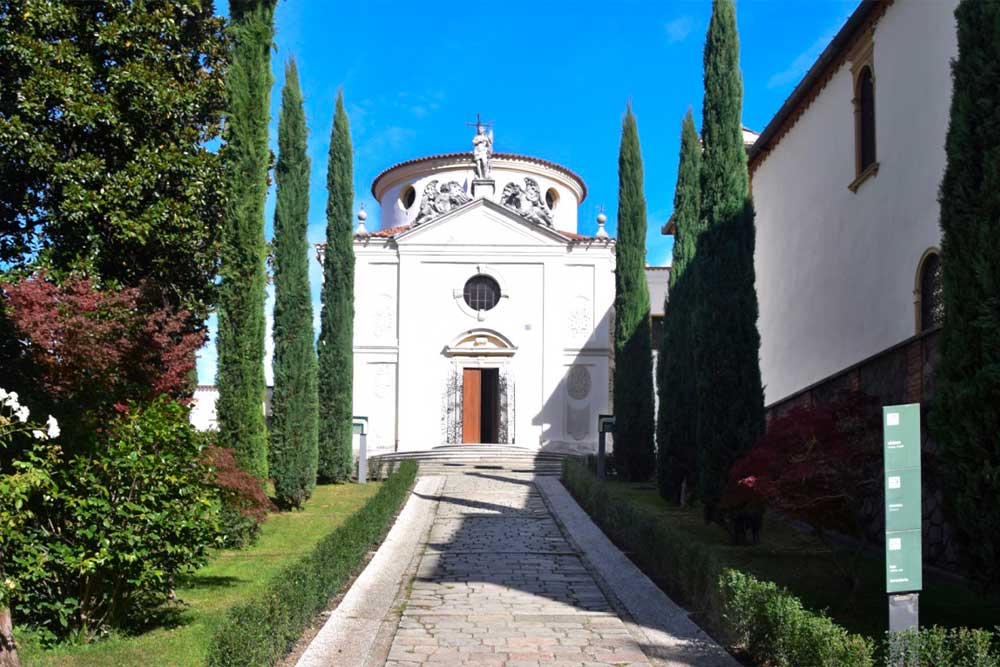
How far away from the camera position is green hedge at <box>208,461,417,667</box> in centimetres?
636

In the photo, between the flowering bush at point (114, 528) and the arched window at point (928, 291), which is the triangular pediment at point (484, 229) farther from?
the flowering bush at point (114, 528)

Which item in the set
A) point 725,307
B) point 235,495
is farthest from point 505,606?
point 725,307

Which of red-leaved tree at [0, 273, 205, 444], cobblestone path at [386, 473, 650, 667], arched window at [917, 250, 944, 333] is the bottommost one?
cobblestone path at [386, 473, 650, 667]

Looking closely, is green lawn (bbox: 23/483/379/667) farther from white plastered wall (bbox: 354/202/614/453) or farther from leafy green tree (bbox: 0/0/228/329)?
white plastered wall (bbox: 354/202/614/453)

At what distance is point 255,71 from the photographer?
13875 mm

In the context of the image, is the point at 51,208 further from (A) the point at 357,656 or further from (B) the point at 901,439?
(B) the point at 901,439

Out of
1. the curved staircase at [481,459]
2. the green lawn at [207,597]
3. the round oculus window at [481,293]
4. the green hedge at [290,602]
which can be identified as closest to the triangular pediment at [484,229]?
the round oculus window at [481,293]

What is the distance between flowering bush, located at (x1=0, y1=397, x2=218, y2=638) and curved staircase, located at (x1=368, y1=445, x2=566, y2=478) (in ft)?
57.7

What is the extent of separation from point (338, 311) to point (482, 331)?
10156 mm

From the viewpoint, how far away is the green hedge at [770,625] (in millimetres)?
6207

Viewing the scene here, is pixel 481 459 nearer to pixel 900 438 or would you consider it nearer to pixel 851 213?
pixel 851 213

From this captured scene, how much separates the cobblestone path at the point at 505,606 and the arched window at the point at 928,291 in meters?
6.09

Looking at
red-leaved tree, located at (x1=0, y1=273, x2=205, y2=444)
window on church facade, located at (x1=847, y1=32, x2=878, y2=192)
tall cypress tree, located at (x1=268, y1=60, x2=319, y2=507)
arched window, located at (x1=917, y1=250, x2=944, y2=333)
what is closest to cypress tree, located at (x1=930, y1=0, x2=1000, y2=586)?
arched window, located at (x1=917, y1=250, x2=944, y2=333)

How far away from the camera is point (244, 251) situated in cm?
1336
